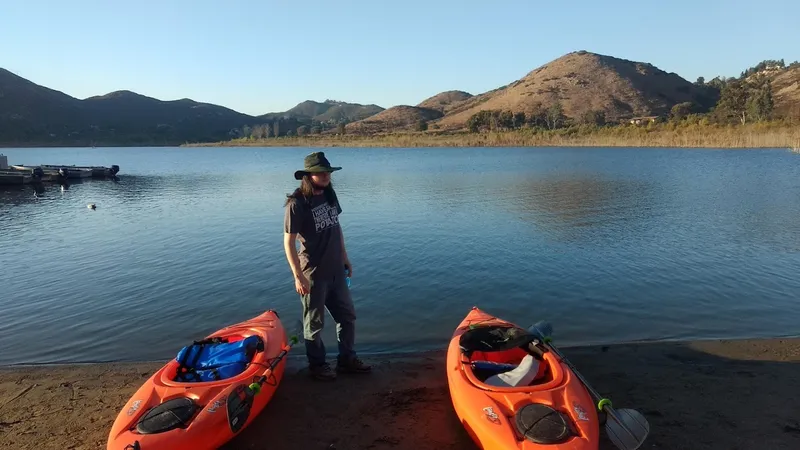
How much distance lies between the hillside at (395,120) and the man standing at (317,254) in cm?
14005

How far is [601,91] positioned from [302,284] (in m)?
150

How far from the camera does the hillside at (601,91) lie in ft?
415

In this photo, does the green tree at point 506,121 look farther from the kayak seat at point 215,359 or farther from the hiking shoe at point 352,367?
the kayak seat at point 215,359

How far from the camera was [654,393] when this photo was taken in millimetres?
5918

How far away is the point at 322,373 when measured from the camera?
20.7 feet

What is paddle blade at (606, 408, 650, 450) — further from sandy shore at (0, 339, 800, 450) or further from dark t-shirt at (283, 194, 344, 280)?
dark t-shirt at (283, 194, 344, 280)

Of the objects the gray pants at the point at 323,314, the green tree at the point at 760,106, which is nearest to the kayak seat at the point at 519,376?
the gray pants at the point at 323,314

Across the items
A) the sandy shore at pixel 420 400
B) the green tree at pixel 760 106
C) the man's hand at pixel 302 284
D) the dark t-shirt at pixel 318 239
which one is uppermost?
the green tree at pixel 760 106

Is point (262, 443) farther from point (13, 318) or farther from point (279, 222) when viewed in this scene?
point (279, 222)

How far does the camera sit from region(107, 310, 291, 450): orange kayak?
14.2 ft

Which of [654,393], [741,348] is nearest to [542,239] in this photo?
[741,348]

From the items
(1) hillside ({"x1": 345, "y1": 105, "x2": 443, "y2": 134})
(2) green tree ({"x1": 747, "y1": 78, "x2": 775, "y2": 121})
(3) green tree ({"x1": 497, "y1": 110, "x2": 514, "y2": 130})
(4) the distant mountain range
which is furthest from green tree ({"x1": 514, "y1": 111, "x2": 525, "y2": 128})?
(1) hillside ({"x1": 345, "y1": 105, "x2": 443, "y2": 134})

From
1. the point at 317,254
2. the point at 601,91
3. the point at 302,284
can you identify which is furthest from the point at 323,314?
the point at 601,91

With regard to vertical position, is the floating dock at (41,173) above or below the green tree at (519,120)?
below
